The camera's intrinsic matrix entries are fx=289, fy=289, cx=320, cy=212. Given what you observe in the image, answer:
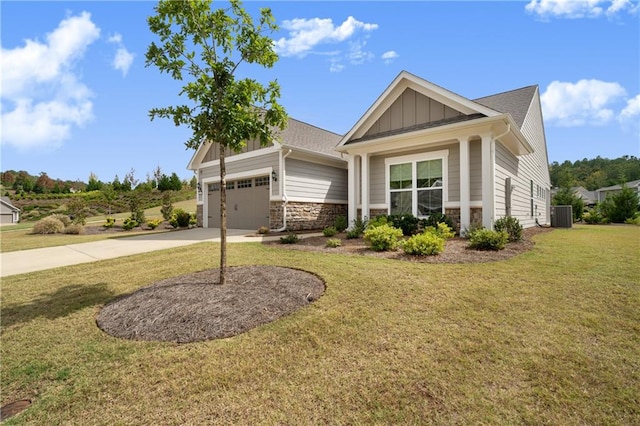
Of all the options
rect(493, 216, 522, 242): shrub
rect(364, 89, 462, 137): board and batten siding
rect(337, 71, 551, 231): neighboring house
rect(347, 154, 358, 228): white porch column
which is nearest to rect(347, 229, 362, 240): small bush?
rect(347, 154, 358, 228): white porch column

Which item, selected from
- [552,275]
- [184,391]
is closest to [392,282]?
[552,275]

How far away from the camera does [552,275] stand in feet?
15.5

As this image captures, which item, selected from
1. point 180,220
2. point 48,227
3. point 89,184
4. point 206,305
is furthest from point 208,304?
point 89,184

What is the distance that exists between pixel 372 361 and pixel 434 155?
8.48m

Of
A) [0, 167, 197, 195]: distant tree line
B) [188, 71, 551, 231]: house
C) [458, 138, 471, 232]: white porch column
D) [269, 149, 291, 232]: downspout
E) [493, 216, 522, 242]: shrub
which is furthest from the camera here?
[0, 167, 197, 195]: distant tree line

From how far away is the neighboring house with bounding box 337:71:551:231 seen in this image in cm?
851

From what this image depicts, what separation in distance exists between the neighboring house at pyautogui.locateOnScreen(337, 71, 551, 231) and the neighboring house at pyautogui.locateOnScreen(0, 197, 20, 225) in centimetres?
3560

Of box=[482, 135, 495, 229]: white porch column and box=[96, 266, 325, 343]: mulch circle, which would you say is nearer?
box=[96, 266, 325, 343]: mulch circle

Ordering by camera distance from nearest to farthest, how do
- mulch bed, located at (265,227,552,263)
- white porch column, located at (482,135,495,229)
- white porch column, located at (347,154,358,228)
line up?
1. mulch bed, located at (265,227,552,263)
2. white porch column, located at (482,135,495,229)
3. white porch column, located at (347,154,358,228)

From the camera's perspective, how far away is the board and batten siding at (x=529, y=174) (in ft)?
31.9

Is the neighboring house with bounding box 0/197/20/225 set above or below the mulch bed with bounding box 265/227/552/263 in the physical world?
above

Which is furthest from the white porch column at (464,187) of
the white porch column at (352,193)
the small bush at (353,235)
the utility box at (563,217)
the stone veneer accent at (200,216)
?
the stone veneer accent at (200,216)

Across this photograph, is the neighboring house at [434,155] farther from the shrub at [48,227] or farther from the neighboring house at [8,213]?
the neighboring house at [8,213]

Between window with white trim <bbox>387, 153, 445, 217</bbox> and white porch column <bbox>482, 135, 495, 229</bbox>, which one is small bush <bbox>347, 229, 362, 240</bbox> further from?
white porch column <bbox>482, 135, 495, 229</bbox>
